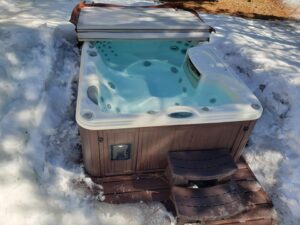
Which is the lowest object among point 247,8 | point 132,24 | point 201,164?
point 201,164

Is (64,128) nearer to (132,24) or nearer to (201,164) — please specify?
(201,164)

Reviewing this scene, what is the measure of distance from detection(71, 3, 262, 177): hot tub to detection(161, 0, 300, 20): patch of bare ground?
159 cm

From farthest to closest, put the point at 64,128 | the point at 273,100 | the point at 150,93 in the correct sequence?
the point at 150,93, the point at 273,100, the point at 64,128

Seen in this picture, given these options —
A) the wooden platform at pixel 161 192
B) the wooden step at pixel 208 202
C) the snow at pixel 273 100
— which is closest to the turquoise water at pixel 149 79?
the snow at pixel 273 100

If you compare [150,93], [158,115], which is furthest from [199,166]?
[150,93]

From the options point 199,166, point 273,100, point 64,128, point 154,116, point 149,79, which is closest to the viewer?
point 154,116

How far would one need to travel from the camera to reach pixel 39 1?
477cm

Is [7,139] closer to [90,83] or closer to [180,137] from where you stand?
[90,83]

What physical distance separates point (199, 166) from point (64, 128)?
4.74 feet

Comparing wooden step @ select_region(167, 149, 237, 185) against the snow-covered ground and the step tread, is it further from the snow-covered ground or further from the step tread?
the snow-covered ground

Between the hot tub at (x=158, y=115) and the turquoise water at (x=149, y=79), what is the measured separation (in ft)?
0.04

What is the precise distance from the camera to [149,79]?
3.46 metres

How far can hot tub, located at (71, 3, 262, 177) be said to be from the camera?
202cm

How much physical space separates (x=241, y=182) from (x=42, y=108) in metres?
2.13
